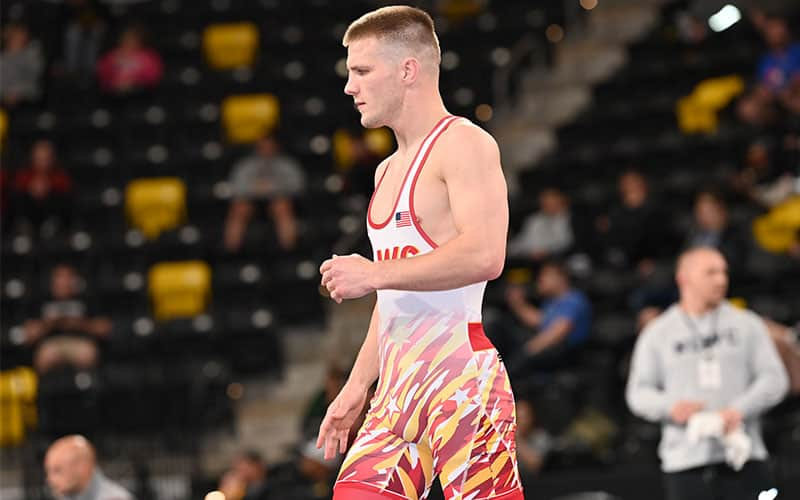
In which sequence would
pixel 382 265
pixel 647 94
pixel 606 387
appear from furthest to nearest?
1. pixel 647 94
2. pixel 606 387
3. pixel 382 265

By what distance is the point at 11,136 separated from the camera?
14.0 meters

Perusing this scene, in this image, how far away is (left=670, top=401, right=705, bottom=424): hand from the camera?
6.54 meters

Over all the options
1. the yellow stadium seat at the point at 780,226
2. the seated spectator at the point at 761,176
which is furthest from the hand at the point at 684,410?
the seated spectator at the point at 761,176

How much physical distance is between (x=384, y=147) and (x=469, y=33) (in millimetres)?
1801

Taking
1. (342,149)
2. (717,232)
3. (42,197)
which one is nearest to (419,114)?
(717,232)

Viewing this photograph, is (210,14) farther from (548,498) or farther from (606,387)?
(548,498)

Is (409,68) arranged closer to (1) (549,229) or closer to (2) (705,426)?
(2) (705,426)

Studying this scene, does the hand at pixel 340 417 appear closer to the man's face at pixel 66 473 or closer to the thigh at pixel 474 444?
the thigh at pixel 474 444

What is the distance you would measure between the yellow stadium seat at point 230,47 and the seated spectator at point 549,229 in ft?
14.0

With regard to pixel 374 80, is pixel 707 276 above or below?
below

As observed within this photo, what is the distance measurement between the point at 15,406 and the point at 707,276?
6.34 meters

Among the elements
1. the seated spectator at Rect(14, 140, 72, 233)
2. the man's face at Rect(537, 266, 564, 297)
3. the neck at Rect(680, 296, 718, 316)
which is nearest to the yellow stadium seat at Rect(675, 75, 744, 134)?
the man's face at Rect(537, 266, 564, 297)

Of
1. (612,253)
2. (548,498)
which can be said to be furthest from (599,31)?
(548,498)

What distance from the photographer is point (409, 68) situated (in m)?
4.09
